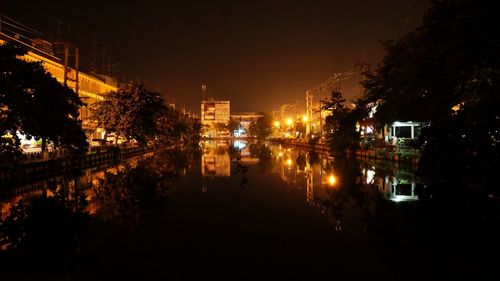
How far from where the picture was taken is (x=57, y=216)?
525 inches

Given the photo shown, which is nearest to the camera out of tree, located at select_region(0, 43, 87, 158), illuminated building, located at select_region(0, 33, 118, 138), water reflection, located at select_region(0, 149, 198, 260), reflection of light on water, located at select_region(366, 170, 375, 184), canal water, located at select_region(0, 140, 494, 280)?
canal water, located at select_region(0, 140, 494, 280)

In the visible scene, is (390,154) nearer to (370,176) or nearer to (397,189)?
(370,176)

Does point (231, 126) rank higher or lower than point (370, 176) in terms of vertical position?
higher

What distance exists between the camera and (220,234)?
11.2 metres

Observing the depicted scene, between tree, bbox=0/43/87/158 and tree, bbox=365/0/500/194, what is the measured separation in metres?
15.2

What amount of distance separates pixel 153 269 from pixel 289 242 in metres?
3.38

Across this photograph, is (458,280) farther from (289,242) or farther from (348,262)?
(289,242)

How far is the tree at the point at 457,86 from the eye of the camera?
→ 1324cm

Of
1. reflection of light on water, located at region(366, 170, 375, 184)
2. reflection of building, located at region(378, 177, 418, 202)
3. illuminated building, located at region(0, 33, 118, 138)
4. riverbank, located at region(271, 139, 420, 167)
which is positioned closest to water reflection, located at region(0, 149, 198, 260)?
reflection of building, located at region(378, 177, 418, 202)

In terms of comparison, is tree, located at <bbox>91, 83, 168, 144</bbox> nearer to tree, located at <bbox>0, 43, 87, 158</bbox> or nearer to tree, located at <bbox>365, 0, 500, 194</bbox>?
tree, located at <bbox>0, 43, 87, 158</bbox>

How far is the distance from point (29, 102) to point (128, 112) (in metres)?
23.6

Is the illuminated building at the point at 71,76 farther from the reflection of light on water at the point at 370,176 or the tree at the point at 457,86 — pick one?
the tree at the point at 457,86

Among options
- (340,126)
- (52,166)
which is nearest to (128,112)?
(52,166)

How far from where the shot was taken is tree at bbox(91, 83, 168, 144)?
43906 millimetres
